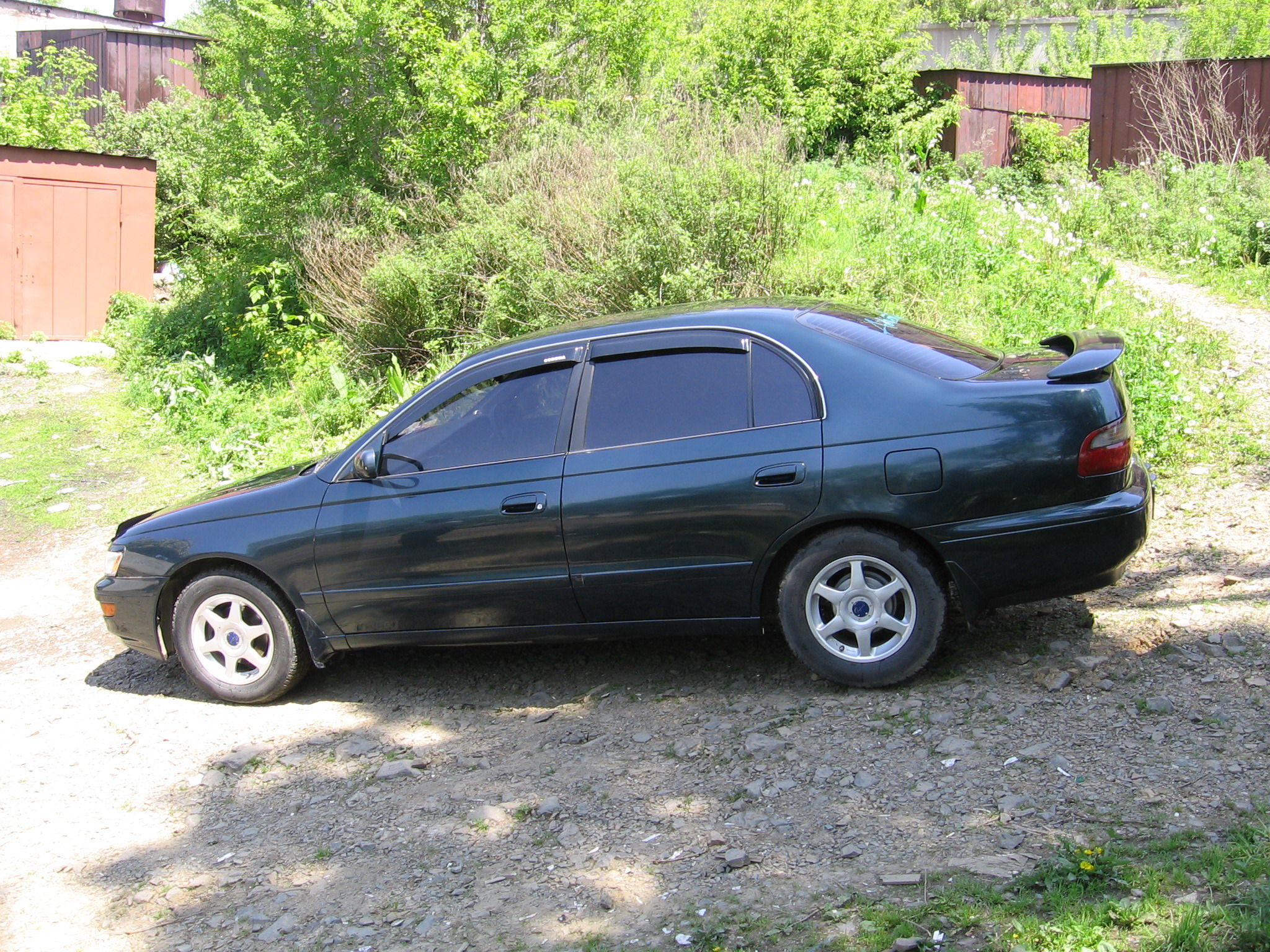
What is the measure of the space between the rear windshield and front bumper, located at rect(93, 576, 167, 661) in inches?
137

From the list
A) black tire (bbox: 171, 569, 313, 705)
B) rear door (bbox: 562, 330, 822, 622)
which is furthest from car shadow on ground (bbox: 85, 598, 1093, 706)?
rear door (bbox: 562, 330, 822, 622)

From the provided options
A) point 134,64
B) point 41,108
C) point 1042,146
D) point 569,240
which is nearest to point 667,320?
point 569,240

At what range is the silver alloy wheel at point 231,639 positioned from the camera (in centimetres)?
544

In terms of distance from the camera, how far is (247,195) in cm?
1364

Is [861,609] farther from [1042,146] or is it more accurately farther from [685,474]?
[1042,146]

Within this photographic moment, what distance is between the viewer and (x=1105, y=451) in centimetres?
439

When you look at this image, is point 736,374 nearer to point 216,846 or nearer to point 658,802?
point 658,802

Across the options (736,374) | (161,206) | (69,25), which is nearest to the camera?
(736,374)

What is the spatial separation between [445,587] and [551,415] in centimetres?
92

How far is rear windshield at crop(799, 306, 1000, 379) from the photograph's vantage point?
15.5 feet

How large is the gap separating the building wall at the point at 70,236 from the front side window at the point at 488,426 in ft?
49.4

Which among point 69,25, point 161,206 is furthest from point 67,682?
point 69,25

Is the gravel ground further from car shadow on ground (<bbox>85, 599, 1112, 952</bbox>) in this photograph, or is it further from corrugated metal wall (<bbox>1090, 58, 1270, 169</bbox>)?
corrugated metal wall (<bbox>1090, 58, 1270, 169</bbox>)

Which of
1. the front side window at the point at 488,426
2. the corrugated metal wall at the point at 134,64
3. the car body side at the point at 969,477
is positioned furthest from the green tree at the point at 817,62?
the corrugated metal wall at the point at 134,64
